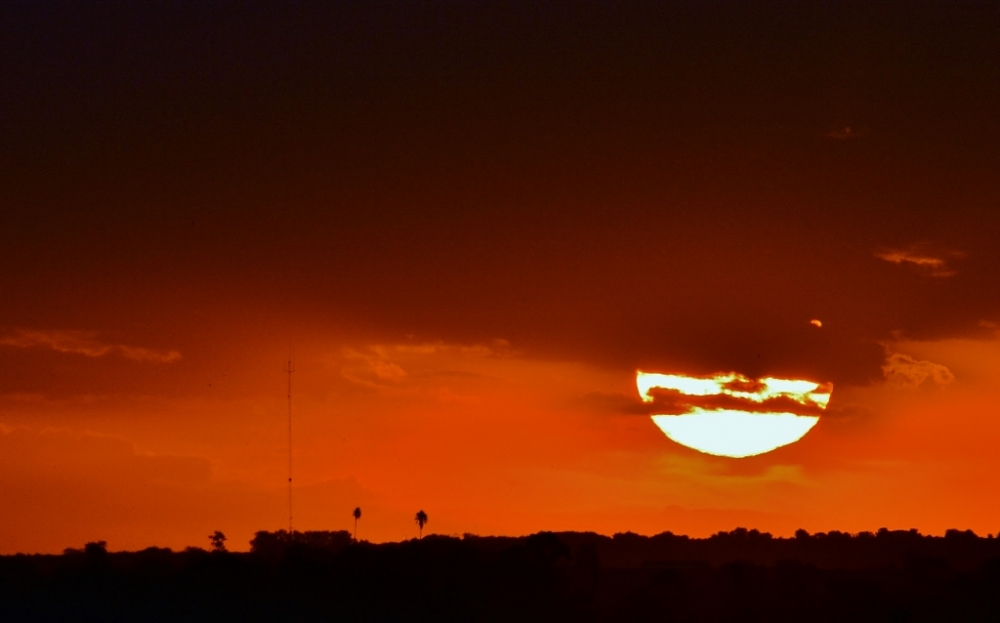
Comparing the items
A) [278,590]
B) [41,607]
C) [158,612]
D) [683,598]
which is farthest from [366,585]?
[683,598]

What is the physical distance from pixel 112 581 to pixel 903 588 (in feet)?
271

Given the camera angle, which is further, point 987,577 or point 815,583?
point 815,583

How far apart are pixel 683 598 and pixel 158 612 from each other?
61.3 m

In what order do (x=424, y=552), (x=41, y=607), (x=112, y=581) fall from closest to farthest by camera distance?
(x=41, y=607) < (x=112, y=581) < (x=424, y=552)

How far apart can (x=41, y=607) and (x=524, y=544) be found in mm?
56673

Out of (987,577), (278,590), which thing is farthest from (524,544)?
(987,577)

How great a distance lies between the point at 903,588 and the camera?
175000 millimetres

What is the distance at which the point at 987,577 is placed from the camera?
170 metres

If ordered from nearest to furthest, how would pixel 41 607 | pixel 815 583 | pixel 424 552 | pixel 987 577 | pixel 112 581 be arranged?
pixel 41 607 < pixel 112 581 < pixel 424 552 < pixel 987 577 < pixel 815 583

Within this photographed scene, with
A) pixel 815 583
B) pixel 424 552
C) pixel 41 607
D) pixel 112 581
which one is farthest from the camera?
pixel 815 583

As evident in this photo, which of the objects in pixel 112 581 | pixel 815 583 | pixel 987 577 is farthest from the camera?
pixel 815 583

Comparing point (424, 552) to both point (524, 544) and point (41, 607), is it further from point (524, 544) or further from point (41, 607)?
point (41, 607)

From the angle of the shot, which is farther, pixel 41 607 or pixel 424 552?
pixel 424 552

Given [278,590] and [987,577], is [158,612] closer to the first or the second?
[278,590]
